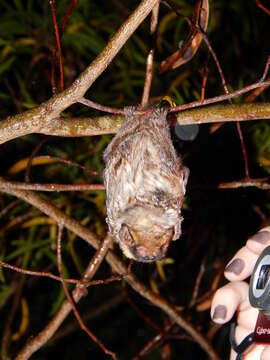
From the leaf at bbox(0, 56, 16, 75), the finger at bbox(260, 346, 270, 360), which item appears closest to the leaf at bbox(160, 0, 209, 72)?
the finger at bbox(260, 346, 270, 360)

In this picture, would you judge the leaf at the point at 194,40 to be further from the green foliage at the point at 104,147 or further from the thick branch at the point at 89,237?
the thick branch at the point at 89,237

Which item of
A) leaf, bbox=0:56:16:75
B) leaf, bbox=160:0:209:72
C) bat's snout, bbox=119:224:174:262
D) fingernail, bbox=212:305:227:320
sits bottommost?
fingernail, bbox=212:305:227:320

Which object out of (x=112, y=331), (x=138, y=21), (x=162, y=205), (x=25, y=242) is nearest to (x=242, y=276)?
(x=162, y=205)

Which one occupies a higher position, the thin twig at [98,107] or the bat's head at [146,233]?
the thin twig at [98,107]

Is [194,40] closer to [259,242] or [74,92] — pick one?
[74,92]

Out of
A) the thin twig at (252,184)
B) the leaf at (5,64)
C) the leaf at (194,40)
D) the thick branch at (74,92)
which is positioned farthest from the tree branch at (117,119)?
the leaf at (5,64)

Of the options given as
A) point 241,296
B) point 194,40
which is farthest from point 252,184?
point 194,40

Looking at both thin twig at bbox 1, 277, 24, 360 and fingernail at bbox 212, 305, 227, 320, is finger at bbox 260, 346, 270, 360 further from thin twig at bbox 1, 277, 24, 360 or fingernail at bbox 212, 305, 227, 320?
thin twig at bbox 1, 277, 24, 360

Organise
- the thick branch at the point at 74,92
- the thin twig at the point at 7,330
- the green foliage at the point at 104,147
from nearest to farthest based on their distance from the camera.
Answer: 1. the thick branch at the point at 74,92
2. the thin twig at the point at 7,330
3. the green foliage at the point at 104,147

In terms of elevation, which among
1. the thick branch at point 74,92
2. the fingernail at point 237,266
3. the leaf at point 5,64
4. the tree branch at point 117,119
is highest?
the leaf at point 5,64
